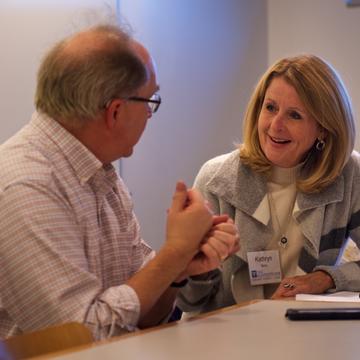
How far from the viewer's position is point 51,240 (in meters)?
1.55

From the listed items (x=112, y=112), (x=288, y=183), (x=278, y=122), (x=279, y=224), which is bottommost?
(x=279, y=224)

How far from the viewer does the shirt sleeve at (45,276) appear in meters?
1.53

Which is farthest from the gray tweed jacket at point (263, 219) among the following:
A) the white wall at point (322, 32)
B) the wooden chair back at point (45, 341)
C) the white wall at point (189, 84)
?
the white wall at point (322, 32)

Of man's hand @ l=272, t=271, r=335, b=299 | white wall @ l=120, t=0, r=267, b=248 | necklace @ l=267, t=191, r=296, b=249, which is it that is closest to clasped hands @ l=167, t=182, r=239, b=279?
man's hand @ l=272, t=271, r=335, b=299

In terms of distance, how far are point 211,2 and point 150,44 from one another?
1.90ft

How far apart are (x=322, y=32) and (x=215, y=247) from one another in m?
2.95

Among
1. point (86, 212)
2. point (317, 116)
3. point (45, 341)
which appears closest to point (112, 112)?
point (86, 212)

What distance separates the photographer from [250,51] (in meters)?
4.50

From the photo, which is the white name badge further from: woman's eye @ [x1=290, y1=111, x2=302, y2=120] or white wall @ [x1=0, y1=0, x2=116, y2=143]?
white wall @ [x1=0, y1=0, x2=116, y2=143]

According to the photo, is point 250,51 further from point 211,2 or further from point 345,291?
point 345,291

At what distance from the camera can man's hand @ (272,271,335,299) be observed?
217cm

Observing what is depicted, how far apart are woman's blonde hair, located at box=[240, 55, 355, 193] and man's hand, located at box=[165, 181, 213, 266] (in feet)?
2.74

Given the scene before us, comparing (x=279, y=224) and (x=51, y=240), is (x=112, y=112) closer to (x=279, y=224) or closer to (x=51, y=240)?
(x=51, y=240)

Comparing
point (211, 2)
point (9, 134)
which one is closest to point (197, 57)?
point (211, 2)
